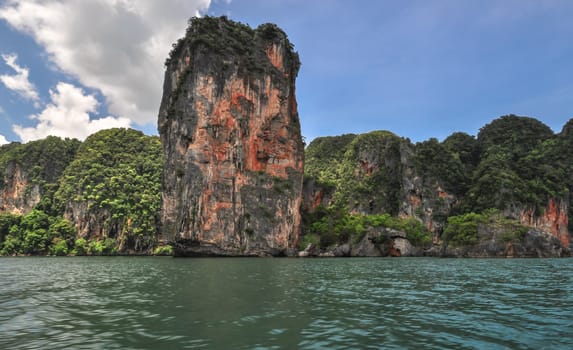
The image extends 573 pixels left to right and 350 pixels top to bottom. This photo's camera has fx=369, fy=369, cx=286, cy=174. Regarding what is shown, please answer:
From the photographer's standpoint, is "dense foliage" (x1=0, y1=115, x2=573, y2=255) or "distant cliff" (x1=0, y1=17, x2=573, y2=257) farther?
"dense foliage" (x1=0, y1=115, x2=573, y2=255)

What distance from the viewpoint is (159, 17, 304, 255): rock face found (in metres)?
56.2

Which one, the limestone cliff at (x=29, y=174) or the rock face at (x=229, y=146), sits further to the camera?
the limestone cliff at (x=29, y=174)

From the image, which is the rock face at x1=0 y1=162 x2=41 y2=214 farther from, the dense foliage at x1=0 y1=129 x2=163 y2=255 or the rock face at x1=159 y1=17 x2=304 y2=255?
the rock face at x1=159 y1=17 x2=304 y2=255

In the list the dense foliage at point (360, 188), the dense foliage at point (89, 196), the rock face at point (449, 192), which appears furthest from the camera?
the dense foliage at point (89, 196)

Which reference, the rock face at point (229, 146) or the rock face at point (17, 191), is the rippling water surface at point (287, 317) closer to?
the rock face at point (229, 146)

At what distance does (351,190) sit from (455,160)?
29.4 metres

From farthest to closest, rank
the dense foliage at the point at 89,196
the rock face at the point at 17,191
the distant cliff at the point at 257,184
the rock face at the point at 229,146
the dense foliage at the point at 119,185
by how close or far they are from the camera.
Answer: the rock face at the point at 17,191, the dense foliage at the point at 119,185, the dense foliage at the point at 89,196, the distant cliff at the point at 257,184, the rock face at the point at 229,146

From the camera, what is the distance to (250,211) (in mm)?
58531

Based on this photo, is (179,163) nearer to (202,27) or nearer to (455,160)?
(202,27)

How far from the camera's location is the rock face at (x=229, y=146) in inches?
2213

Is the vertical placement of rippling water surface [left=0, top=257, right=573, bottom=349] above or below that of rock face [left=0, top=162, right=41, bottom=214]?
below

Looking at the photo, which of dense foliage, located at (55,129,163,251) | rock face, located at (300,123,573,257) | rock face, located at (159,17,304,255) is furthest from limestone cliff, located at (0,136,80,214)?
rock face, located at (300,123,573,257)

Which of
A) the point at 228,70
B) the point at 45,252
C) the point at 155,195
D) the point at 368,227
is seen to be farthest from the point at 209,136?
the point at 45,252

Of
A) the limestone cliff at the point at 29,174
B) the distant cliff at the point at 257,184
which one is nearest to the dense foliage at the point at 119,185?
the distant cliff at the point at 257,184
